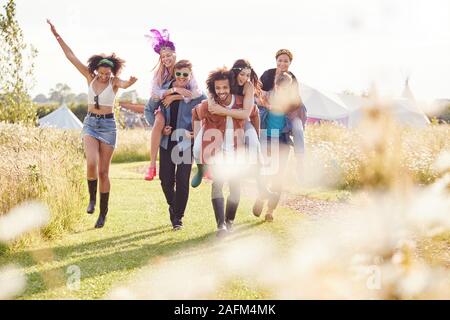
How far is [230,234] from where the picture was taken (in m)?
5.97

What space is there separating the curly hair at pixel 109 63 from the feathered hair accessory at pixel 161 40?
0.45m

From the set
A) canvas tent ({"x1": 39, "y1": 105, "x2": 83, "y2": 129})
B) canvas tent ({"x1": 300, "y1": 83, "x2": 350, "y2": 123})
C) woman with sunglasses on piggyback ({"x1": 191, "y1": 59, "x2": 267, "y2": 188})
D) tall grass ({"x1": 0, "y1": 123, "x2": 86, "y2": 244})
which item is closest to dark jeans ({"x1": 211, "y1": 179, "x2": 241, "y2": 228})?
woman with sunglasses on piggyback ({"x1": 191, "y1": 59, "x2": 267, "y2": 188})

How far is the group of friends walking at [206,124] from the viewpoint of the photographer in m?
5.61

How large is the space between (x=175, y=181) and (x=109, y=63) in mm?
1571

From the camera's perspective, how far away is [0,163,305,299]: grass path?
4.07m

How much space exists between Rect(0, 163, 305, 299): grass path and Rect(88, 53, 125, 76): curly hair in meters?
1.91

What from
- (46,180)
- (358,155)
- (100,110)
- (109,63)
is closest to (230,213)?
(100,110)

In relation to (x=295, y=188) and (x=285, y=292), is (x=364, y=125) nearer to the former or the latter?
(x=285, y=292)

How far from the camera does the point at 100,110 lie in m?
6.08

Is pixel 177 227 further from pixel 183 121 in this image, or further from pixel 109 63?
pixel 109 63

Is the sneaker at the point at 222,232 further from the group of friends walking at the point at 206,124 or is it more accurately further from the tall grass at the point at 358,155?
the tall grass at the point at 358,155

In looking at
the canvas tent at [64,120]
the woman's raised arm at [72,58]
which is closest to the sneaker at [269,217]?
the woman's raised arm at [72,58]

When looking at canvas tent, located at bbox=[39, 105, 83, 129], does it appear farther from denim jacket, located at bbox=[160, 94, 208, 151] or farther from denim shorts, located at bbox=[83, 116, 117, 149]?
denim jacket, located at bbox=[160, 94, 208, 151]
